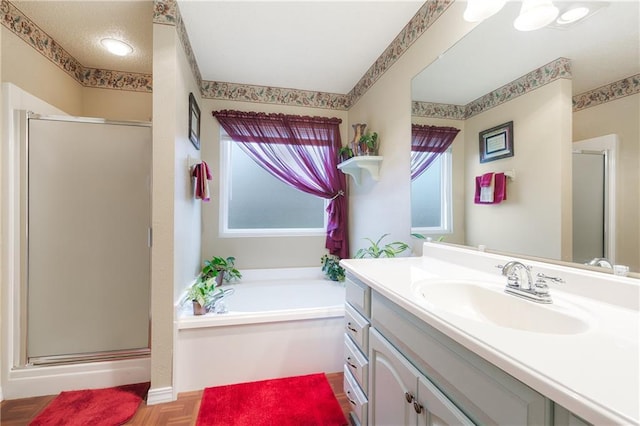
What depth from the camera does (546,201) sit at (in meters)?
0.96

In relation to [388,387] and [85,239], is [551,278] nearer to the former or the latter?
[388,387]

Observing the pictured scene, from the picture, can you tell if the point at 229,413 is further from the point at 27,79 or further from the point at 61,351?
the point at 27,79

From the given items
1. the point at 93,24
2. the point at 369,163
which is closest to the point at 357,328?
the point at 369,163

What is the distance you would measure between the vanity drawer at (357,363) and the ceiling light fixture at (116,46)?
8.47 ft

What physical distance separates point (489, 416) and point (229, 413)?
1.40m

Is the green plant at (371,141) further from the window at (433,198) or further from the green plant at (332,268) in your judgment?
the green plant at (332,268)

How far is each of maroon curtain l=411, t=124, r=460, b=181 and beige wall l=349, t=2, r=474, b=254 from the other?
61mm

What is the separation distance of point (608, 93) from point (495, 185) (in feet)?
1.47

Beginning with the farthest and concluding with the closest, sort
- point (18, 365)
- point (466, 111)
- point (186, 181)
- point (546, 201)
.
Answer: point (186, 181), point (18, 365), point (466, 111), point (546, 201)

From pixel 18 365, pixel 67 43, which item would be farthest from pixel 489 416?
pixel 67 43

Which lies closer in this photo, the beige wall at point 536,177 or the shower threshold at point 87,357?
the beige wall at point 536,177

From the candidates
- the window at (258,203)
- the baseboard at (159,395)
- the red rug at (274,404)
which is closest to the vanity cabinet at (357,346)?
the red rug at (274,404)

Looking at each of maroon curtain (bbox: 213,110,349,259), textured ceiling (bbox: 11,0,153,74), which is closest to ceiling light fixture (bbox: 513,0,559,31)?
maroon curtain (bbox: 213,110,349,259)

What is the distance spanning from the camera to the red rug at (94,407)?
4.45 feet
